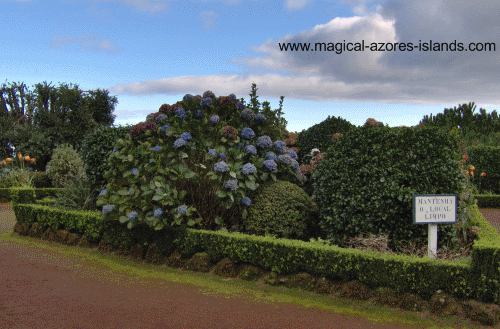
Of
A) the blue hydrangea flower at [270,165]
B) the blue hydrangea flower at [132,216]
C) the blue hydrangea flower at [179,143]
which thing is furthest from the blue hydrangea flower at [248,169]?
the blue hydrangea flower at [132,216]

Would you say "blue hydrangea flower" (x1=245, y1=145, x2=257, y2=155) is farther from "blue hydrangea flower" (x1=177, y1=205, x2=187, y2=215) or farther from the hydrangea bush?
"blue hydrangea flower" (x1=177, y1=205, x2=187, y2=215)

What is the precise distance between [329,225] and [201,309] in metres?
2.36

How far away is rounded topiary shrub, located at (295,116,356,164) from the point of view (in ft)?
31.6

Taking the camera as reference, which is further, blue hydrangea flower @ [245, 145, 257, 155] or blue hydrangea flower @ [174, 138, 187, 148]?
blue hydrangea flower @ [245, 145, 257, 155]

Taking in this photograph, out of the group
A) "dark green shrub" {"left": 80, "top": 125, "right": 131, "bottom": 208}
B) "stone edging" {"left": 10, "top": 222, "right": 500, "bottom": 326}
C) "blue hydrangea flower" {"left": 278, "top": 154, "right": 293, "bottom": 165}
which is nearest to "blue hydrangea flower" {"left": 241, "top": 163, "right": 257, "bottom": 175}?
"blue hydrangea flower" {"left": 278, "top": 154, "right": 293, "bottom": 165}

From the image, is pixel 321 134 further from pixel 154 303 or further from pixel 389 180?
pixel 154 303

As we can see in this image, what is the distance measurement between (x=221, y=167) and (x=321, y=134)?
4076mm

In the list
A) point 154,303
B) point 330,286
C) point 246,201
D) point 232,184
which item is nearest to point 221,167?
point 232,184

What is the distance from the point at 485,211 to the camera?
14188mm

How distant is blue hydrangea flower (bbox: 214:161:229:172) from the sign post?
102 inches

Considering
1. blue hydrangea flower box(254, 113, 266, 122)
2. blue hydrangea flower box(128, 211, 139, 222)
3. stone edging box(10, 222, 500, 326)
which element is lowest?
stone edging box(10, 222, 500, 326)

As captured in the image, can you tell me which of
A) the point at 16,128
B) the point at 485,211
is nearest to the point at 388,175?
the point at 485,211

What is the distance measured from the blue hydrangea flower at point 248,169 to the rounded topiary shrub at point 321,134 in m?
3.42

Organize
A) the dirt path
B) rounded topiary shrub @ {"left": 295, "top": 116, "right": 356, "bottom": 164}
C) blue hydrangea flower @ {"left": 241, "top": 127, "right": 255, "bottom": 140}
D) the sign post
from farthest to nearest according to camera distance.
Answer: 1. rounded topiary shrub @ {"left": 295, "top": 116, "right": 356, "bottom": 164}
2. blue hydrangea flower @ {"left": 241, "top": 127, "right": 255, "bottom": 140}
3. the sign post
4. the dirt path
